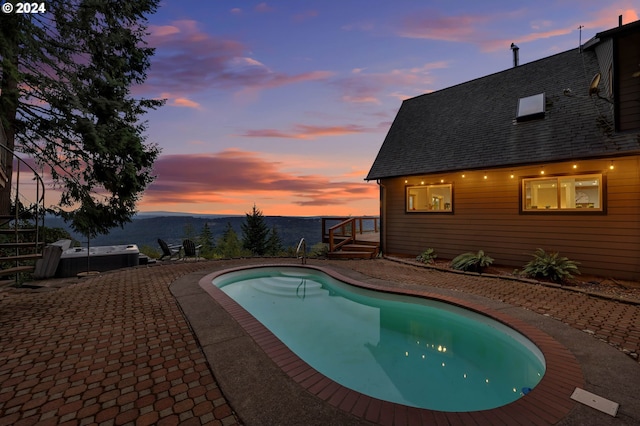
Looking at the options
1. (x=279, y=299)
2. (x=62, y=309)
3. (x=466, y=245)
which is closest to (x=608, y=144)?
(x=466, y=245)

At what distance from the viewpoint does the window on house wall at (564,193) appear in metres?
6.96

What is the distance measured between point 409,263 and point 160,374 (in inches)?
307

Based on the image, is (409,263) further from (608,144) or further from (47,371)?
(47,371)

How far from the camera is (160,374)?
271 cm

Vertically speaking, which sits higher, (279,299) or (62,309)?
(62,309)

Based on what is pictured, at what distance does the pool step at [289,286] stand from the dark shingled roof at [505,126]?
5.32 meters

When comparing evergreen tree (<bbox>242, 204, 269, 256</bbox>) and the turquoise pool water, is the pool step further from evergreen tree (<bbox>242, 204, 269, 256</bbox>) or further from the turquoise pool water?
evergreen tree (<bbox>242, 204, 269, 256</bbox>)

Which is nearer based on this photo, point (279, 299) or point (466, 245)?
point (279, 299)

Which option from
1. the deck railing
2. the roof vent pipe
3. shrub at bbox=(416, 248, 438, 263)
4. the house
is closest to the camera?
the house

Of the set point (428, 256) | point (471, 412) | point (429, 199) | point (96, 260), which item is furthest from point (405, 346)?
point (96, 260)

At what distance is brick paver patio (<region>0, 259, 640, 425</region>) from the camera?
2.21 metres

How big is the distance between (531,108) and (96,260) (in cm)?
1415

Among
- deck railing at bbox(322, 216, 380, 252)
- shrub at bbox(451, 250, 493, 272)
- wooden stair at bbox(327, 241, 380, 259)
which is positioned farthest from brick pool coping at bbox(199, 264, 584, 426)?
deck railing at bbox(322, 216, 380, 252)

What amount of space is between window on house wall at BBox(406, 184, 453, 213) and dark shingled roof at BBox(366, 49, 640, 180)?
0.91m
